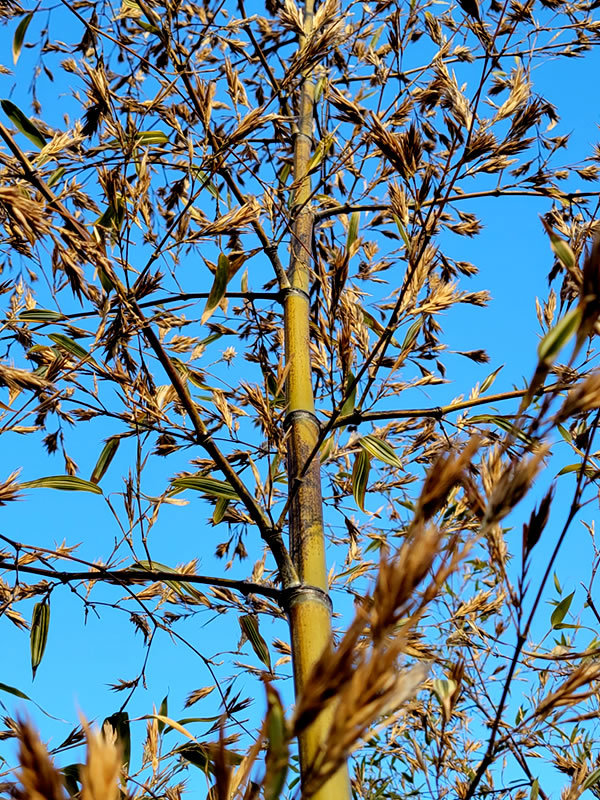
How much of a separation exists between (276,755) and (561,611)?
1.33m

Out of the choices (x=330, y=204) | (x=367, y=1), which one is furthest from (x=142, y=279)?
(x=367, y=1)

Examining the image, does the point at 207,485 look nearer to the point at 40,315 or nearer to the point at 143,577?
the point at 143,577

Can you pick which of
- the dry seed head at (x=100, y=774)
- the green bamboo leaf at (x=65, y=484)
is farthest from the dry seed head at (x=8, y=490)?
the dry seed head at (x=100, y=774)

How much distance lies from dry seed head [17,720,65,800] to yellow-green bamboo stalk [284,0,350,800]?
1.69ft

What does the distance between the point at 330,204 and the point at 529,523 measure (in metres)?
1.57

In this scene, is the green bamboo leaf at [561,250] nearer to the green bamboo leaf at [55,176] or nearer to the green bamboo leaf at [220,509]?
the green bamboo leaf at [220,509]

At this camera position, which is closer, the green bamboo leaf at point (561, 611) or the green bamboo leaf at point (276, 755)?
the green bamboo leaf at point (276, 755)

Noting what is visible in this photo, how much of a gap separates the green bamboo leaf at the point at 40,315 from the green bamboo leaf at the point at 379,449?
2.15 ft

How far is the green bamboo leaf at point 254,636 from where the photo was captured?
1481 mm

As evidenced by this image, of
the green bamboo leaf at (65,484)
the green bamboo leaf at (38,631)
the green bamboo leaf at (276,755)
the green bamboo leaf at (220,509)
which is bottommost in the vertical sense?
the green bamboo leaf at (276,755)

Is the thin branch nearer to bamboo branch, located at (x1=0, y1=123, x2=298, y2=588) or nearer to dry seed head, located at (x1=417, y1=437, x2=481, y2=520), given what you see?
bamboo branch, located at (x1=0, y1=123, x2=298, y2=588)

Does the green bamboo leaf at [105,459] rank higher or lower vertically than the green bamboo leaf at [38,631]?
higher

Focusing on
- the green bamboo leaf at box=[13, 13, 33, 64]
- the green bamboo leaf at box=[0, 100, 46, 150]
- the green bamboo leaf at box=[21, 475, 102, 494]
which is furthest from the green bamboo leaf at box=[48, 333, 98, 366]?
the green bamboo leaf at box=[13, 13, 33, 64]

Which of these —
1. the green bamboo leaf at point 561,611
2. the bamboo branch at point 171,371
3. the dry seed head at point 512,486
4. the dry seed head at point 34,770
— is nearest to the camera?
the dry seed head at point 34,770
